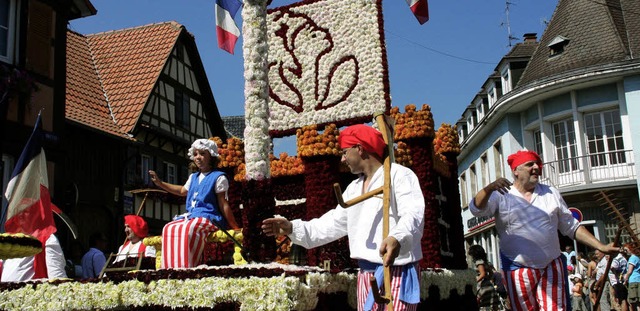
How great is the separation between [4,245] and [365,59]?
586 cm

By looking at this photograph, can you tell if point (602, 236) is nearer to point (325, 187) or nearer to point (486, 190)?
point (325, 187)

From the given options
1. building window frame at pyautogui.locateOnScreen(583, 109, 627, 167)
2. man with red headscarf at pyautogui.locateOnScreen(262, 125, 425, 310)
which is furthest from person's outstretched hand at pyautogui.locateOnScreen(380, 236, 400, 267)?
building window frame at pyautogui.locateOnScreen(583, 109, 627, 167)

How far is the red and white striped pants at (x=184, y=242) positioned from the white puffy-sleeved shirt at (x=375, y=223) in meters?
1.50

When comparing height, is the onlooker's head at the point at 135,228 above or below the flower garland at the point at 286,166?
below

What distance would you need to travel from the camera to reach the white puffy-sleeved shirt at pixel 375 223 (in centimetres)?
345

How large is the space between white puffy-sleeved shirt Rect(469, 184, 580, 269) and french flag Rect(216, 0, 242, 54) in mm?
3397

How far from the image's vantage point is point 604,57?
21.7 m

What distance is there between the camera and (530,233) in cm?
454

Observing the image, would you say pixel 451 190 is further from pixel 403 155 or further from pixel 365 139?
pixel 365 139

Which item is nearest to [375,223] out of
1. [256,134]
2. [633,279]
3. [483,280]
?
[256,134]

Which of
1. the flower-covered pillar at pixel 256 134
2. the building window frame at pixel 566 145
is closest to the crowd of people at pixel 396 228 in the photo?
the flower-covered pillar at pixel 256 134

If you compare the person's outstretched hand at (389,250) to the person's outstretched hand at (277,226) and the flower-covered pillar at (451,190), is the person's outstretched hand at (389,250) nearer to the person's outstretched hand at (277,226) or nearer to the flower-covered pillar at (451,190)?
the person's outstretched hand at (277,226)

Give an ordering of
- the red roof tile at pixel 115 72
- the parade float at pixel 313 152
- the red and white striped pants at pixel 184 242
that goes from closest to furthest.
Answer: the red and white striped pants at pixel 184 242
the parade float at pixel 313 152
the red roof tile at pixel 115 72

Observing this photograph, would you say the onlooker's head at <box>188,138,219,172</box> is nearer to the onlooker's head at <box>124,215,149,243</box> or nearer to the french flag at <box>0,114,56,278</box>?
the french flag at <box>0,114,56,278</box>
